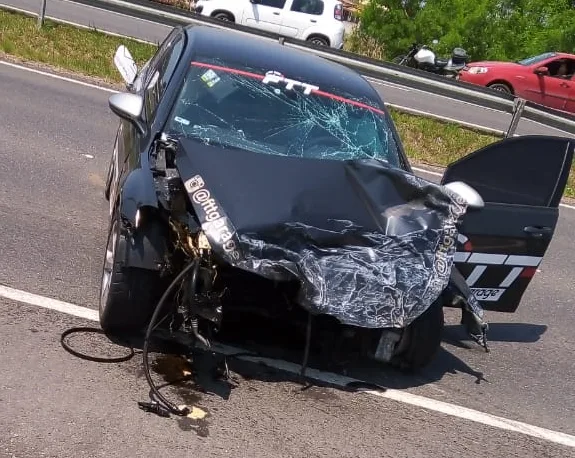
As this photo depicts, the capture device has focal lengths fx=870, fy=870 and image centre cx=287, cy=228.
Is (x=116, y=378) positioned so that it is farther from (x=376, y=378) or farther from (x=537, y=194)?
(x=537, y=194)

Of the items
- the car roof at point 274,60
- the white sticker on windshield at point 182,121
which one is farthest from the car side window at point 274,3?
the white sticker on windshield at point 182,121

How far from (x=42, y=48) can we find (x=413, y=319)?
1079cm

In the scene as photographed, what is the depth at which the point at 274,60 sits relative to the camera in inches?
234

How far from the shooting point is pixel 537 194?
5570 millimetres

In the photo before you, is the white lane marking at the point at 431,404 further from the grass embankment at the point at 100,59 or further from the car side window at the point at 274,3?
the car side window at the point at 274,3

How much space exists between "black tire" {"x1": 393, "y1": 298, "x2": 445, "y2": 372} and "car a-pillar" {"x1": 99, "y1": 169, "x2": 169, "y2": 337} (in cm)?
137

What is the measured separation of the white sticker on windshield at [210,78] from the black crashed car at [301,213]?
0.6 inches

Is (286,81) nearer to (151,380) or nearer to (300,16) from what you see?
(151,380)

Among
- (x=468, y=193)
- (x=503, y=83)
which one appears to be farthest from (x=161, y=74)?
(x=503, y=83)

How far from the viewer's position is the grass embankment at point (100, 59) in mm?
12477

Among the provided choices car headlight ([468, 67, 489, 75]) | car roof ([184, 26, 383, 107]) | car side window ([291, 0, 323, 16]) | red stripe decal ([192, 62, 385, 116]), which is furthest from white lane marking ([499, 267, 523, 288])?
car side window ([291, 0, 323, 16])

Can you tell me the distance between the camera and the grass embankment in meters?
12.5

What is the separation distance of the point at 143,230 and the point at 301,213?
31.3 inches

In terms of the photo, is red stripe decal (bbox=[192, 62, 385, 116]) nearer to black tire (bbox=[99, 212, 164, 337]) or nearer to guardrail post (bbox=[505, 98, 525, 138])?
black tire (bbox=[99, 212, 164, 337])
